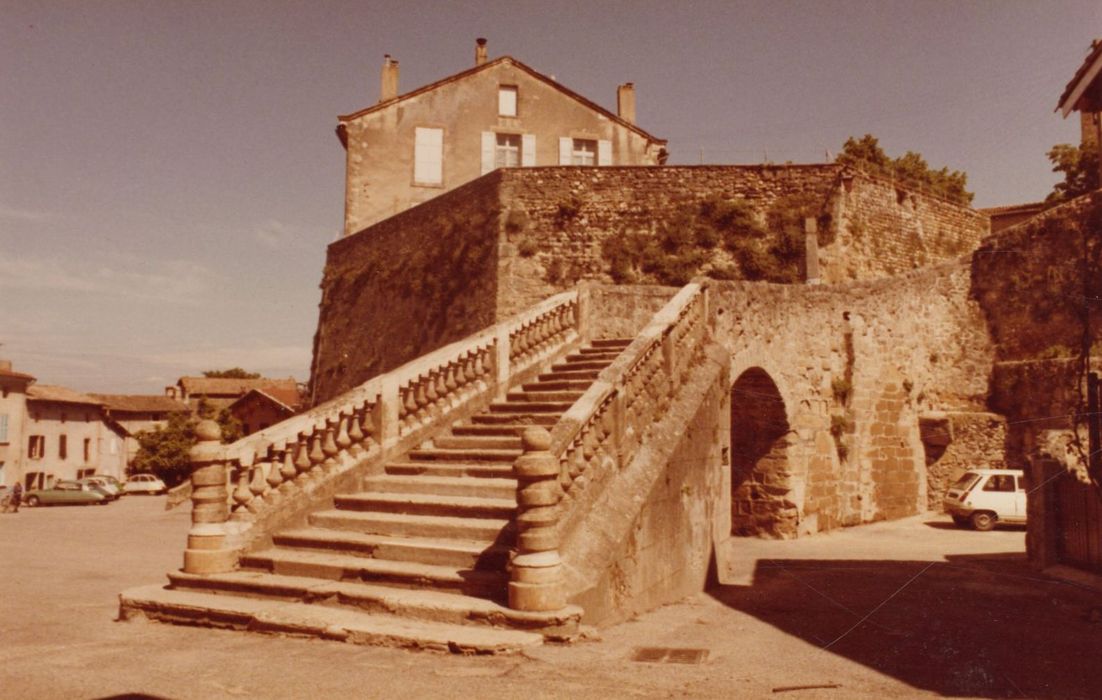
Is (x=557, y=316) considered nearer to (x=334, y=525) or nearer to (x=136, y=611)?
(x=334, y=525)

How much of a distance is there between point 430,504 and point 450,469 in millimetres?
814

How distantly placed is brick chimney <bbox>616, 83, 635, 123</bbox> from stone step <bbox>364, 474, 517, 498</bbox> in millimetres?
22701

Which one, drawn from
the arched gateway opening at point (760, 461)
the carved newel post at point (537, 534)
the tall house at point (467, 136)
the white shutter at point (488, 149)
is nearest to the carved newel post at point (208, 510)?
the carved newel post at point (537, 534)

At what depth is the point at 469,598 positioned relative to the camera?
18.1 feet

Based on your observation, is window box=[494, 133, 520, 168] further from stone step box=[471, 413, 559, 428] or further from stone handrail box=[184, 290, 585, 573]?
stone step box=[471, 413, 559, 428]

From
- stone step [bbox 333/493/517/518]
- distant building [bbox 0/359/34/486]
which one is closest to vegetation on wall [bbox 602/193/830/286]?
stone step [bbox 333/493/517/518]

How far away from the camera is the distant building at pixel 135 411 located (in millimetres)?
50000

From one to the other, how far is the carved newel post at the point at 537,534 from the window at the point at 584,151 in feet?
70.5

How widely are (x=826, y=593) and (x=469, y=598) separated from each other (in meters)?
4.88

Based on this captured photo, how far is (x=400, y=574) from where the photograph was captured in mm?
5852

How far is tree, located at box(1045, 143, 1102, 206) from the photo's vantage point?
26359 millimetres

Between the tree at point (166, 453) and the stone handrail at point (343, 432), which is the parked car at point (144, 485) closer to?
the tree at point (166, 453)

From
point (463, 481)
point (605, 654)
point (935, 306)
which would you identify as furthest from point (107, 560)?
point (935, 306)

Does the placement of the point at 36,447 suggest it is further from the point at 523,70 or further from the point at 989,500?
the point at 989,500
